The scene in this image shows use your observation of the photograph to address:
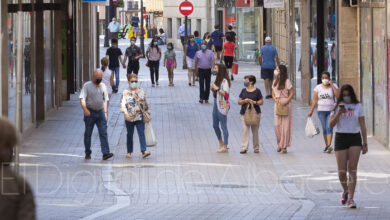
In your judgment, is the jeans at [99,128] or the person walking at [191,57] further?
the person walking at [191,57]

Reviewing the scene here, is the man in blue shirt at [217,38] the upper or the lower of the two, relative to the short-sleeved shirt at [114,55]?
upper

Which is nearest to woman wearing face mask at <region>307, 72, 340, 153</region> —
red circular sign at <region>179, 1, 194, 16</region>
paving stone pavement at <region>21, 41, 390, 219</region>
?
paving stone pavement at <region>21, 41, 390, 219</region>

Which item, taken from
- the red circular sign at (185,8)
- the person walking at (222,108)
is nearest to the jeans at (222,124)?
the person walking at (222,108)

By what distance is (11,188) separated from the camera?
541 cm

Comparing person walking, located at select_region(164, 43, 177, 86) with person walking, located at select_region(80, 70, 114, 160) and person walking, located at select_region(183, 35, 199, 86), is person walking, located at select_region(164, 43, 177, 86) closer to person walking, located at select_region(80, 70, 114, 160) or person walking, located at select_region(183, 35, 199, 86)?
person walking, located at select_region(183, 35, 199, 86)

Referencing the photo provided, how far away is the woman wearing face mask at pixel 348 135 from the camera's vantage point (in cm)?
1191

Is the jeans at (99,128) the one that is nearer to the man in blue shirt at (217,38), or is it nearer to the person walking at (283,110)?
the person walking at (283,110)

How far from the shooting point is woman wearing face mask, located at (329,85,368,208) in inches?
469

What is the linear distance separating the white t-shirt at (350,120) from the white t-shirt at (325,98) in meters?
4.78

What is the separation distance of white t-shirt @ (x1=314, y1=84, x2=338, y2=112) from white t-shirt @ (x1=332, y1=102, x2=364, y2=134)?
4779mm

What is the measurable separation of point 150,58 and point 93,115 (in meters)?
16.9

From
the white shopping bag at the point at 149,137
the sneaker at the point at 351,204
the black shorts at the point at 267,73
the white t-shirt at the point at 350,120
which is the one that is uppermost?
the black shorts at the point at 267,73

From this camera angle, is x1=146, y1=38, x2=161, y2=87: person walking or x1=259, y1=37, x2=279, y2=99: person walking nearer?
x1=259, y1=37, x2=279, y2=99: person walking

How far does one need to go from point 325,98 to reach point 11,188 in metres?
12.0
